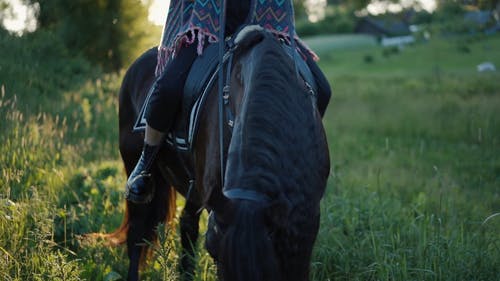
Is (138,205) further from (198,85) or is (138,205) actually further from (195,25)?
(195,25)

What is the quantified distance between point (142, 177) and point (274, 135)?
173 centimetres

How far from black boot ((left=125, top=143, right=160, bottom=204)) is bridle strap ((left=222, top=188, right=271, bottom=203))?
1621 millimetres

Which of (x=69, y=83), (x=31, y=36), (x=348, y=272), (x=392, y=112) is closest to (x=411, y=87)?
(x=392, y=112)

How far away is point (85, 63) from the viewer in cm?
1034

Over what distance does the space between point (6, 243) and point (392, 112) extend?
11.2 m

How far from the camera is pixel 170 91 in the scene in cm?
312

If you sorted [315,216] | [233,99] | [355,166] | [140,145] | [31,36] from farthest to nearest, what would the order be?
1. [355,166]
2. [31,36]
3. [140,145]
4. [233,99]
5. [315,216]

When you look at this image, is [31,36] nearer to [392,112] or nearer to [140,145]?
[140,145]

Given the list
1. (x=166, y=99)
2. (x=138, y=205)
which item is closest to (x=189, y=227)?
(x=138, y=205)

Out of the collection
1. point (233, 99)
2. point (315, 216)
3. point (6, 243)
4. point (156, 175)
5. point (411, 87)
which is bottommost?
point (411, 87)

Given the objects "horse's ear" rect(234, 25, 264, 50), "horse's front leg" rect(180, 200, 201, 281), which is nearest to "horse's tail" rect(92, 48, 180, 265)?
"horse's front leg" rect(180, 200, 201, 281)

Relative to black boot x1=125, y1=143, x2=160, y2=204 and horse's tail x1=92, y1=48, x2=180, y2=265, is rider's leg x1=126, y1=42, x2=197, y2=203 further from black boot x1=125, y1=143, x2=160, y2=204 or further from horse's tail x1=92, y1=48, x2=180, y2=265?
horse's tail x1=92, y1=48, x2=180, y2=265

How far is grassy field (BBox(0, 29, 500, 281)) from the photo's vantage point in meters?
3.57

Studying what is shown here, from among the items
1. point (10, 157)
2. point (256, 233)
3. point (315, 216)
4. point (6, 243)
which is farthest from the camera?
Answer: point (10, 157)
